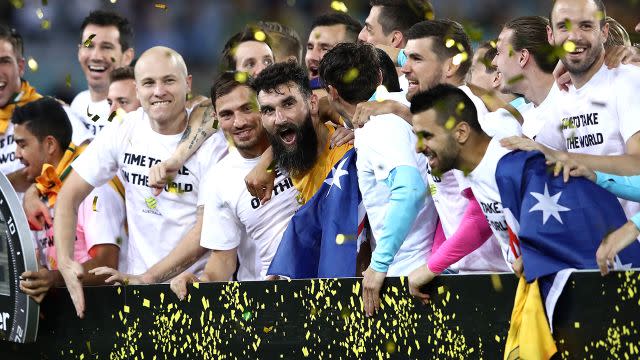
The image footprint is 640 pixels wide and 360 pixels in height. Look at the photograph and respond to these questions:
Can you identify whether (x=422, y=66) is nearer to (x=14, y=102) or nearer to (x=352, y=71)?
(x=352, y=71)

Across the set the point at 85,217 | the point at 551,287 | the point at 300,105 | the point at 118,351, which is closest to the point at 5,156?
the point at 85,217

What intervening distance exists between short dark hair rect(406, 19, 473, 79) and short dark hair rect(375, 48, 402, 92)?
235 millimetres

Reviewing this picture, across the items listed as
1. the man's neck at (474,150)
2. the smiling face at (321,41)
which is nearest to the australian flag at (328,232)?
the man's neck at (474,150)

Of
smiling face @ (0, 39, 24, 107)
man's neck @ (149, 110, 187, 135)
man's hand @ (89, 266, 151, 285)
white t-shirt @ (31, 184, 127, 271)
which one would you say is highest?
smiling face @ (0, 39, 24, 107)

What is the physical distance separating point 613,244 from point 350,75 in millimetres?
1665

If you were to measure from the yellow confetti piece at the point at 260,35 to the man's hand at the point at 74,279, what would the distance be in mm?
1580

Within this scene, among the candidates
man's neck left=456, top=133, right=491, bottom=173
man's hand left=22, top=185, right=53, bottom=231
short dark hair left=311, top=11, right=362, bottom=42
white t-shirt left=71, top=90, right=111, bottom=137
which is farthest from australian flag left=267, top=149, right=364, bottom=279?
white t-shirt left=71, top=90, right=111, bottom=137

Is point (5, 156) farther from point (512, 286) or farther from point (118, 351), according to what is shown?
point (512, 286)

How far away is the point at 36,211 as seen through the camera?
260 inches

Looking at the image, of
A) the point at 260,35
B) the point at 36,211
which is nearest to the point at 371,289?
the point at 260,35

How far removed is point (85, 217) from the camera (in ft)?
21.1

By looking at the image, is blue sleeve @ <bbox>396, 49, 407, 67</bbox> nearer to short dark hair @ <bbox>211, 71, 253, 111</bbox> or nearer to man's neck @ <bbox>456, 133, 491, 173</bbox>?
short dark hair @ <bbox>211, 71, 253, 111</bbox>

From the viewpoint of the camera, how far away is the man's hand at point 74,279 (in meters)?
5.62

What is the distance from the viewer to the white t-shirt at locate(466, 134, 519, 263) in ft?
13.2
